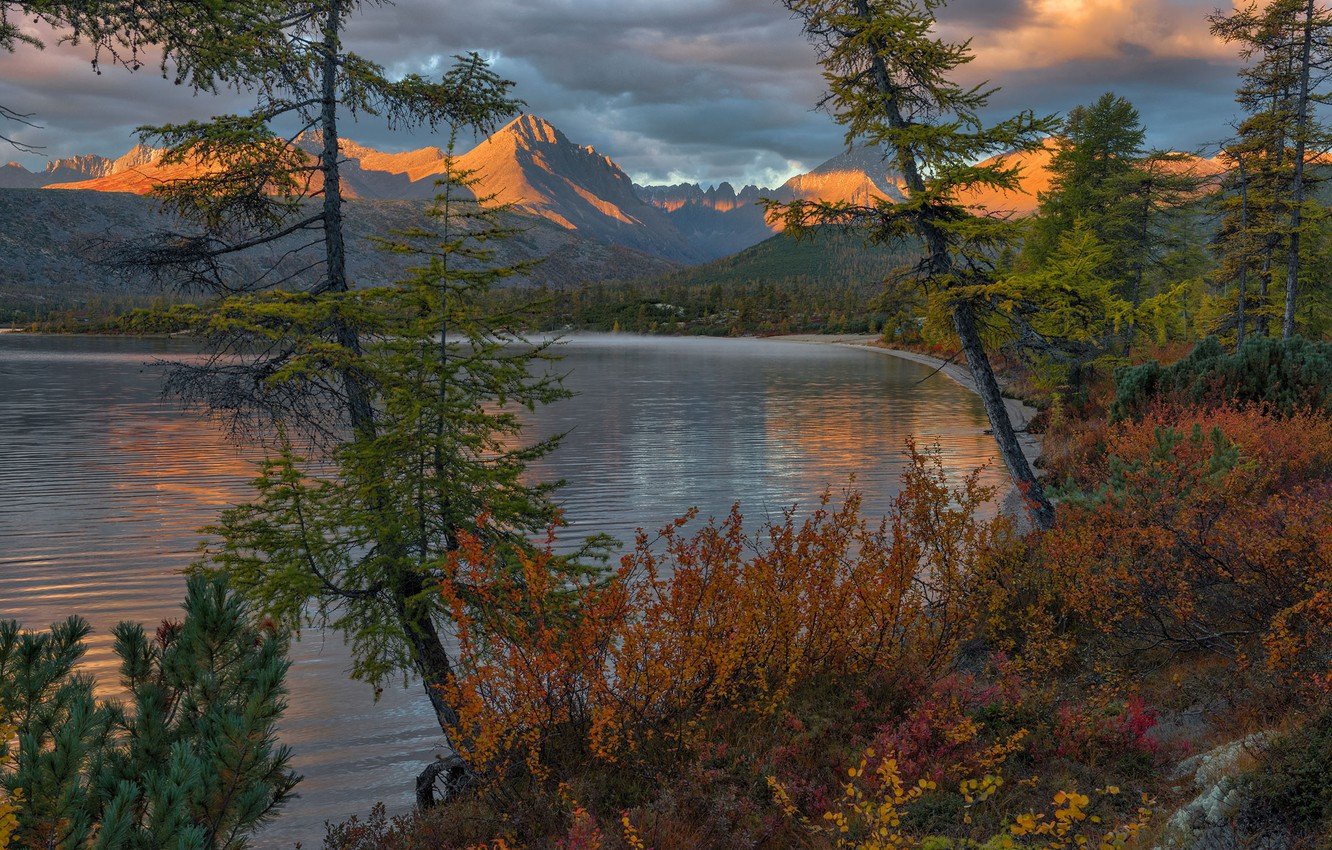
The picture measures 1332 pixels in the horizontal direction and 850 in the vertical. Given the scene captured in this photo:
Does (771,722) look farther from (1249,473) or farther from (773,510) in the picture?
(773,510)

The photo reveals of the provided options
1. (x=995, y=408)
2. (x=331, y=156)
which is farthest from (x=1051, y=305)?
(x=331, y=156)

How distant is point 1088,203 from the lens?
36.1m

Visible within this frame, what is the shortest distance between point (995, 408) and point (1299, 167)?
80.7ft

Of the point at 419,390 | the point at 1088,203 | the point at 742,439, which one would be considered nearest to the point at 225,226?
the point at 419,390

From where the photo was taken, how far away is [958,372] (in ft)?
214

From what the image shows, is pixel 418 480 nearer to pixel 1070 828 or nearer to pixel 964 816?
pixel 964 816

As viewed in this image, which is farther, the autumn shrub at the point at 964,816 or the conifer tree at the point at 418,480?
A: the conifer tree at the point at 418,480

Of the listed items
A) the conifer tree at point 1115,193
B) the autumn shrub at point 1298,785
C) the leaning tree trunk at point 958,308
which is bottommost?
the autumn shrub at point 1298,785

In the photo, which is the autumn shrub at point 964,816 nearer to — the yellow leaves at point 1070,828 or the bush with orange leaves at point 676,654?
the yellow leaves at point 1070,828

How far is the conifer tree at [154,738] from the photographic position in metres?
A: 3.11

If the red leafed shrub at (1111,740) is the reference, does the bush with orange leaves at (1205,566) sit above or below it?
above

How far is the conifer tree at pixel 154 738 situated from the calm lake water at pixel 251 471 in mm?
4327

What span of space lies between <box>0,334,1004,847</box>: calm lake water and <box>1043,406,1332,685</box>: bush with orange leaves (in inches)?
149

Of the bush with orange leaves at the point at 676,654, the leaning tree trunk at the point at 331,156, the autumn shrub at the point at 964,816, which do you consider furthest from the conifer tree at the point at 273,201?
the autumn shrub at the point at 964,816
